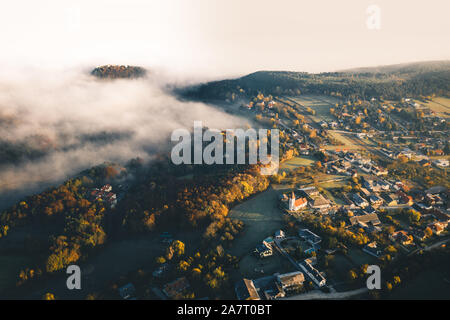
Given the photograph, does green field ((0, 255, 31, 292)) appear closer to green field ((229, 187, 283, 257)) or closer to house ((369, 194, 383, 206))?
green field ((229, 187, 283, 257))

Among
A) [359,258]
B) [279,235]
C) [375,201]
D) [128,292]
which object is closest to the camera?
[128,292]

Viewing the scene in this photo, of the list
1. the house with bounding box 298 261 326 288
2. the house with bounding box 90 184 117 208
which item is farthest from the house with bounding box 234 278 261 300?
the house with bounding box 90 184 117 208

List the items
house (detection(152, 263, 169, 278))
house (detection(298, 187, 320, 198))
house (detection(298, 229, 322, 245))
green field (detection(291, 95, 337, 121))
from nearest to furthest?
house (detection(152, 263, 169, 278)) < house (detection(298, 229, 322, 245)) < house (detection(298, 187, 320, 198)) < green field (detection(291, 95, 337, 121))

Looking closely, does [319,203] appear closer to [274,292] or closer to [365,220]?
[365,220]

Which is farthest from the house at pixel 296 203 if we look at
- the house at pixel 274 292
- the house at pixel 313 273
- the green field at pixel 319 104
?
the green field at pixel 319 104

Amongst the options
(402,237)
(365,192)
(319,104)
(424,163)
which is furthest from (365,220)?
(319,104)
